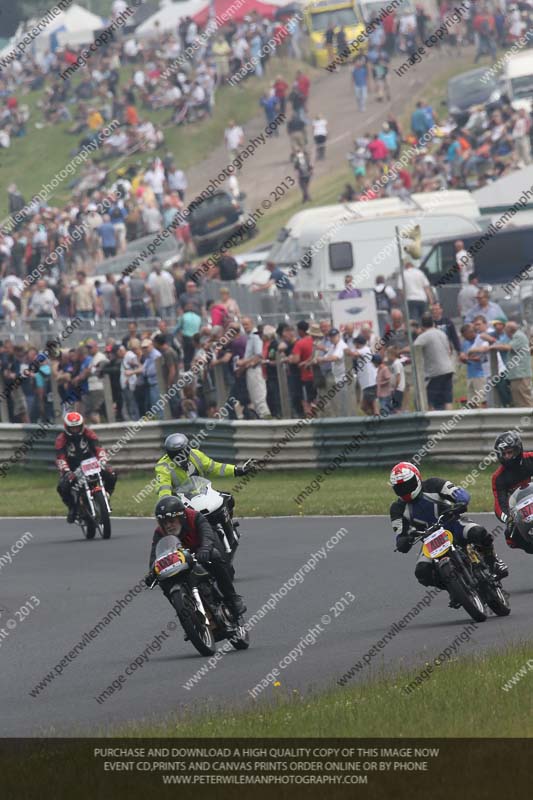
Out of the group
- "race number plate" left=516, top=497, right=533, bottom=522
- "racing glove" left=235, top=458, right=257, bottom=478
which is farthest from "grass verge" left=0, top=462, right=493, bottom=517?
"race number plate" left=516, top=497, right=533, bottom=522

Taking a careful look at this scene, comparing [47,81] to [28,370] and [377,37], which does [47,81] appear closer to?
[377,37]

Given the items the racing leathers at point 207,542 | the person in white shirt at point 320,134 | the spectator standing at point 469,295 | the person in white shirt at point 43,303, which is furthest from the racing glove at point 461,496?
the person in white shirt at point 320,134

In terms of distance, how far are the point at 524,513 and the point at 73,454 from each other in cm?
867

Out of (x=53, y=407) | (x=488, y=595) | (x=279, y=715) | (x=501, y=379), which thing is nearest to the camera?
(x=279, y=715)

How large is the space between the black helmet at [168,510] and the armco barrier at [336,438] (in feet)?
30.4

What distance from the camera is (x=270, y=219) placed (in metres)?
46.1

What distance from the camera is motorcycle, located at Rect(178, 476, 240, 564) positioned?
46.5 ft

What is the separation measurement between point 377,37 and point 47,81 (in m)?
17.8

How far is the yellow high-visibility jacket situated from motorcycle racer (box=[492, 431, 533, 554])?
2.20 meters

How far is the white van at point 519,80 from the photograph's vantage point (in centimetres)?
3850

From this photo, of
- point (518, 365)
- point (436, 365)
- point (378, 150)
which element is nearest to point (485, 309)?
point (436, 365)

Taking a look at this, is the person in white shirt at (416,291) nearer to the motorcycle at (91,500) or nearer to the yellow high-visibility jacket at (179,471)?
the motorcycle at (91,500)
